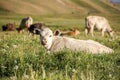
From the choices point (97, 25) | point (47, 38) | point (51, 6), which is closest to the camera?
point (47, 38)

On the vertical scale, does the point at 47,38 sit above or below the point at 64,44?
above

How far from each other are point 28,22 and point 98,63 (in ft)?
107

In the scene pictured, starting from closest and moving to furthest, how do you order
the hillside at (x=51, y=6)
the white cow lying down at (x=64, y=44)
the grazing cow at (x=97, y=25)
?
the white cow lying down at (x=64, y=44) → the grazing cow at (x=97, y=25) → the hillside at (x=51, y=6)

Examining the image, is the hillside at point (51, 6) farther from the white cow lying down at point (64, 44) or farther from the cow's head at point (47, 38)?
the cow's head at point (47, 38)

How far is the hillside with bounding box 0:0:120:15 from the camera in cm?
12250

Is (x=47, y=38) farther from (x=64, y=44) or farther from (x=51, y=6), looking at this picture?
(x=51, y=6)

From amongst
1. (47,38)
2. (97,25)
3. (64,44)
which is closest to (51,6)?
(97,25)

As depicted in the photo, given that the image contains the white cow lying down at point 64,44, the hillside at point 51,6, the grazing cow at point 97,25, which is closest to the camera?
the white cow lying down at point 64,44

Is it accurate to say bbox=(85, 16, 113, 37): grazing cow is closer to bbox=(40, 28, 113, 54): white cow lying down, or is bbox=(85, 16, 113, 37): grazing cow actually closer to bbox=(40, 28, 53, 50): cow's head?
bbox=(40, 28, 113, 54): white cow lying down

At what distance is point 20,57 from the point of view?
1031 cm

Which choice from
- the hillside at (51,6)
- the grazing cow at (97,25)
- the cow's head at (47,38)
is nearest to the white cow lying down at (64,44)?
the cow's head at (47,38)

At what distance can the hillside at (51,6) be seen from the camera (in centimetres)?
12250

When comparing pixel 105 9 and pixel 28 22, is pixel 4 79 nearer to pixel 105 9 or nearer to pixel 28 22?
pixel 28 22

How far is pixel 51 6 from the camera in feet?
490
